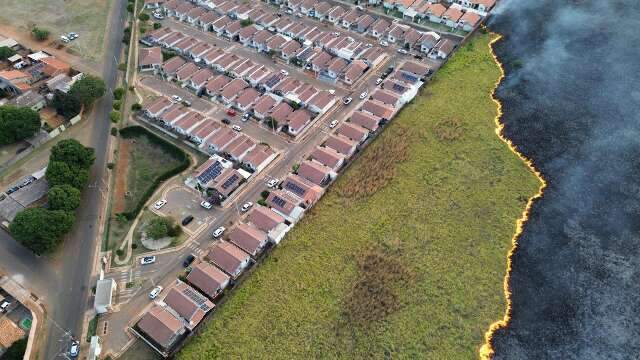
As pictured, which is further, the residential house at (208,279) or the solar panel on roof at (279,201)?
the solar panel on roof at (279,201)

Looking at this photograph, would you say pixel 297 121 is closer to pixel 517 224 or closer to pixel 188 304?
pixel 188 304

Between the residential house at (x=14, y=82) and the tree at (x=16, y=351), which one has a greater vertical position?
the residential house at (x=14, y=82)

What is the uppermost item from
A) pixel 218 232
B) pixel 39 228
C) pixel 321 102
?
pixel 39 228

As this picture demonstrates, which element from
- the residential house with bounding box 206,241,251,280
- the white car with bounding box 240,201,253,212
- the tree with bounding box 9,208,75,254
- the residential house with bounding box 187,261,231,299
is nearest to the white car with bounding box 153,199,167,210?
the tree with bounding box 9,208,75,254

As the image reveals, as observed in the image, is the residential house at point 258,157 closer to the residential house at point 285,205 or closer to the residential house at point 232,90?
the residential house at point 285,205

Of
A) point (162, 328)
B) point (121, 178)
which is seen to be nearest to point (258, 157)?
point (121, 178)

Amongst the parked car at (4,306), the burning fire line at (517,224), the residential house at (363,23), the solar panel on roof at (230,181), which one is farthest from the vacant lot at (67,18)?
the burning fire line at (517,224)
